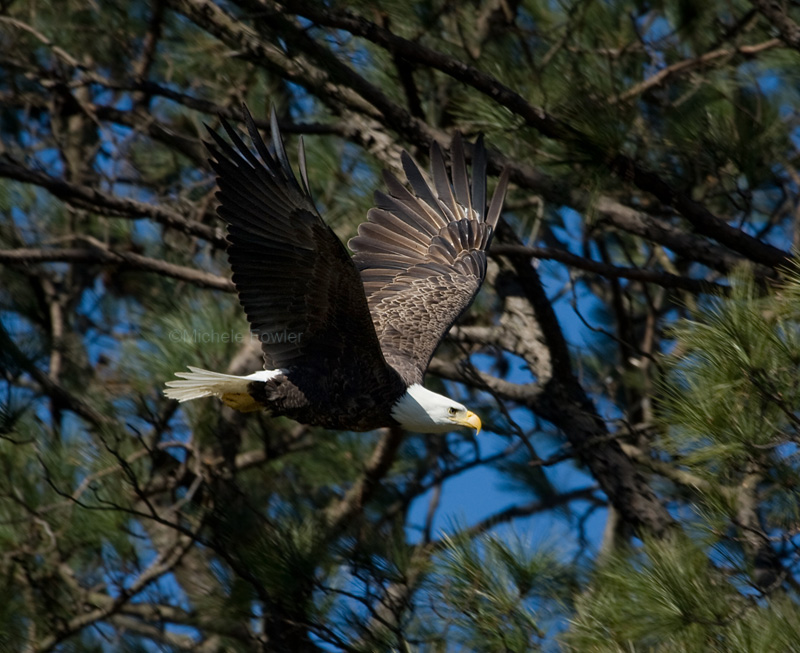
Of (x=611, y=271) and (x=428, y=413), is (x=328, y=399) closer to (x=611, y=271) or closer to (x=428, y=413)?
(x=428, y=413)

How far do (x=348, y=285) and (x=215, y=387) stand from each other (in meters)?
0.54

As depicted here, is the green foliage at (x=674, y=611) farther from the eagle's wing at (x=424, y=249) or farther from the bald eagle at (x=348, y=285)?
the eagle's wing at (x=424, y=249)

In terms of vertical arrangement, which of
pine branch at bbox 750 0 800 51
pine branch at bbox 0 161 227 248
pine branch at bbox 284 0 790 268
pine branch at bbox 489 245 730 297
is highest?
pine branch at bbox 750 0 800 51

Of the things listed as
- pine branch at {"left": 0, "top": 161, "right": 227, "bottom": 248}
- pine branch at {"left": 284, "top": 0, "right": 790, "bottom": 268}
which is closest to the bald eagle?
→ pine branch at {"left": 284, "top": 0, "right": 790, "bottom": 268}

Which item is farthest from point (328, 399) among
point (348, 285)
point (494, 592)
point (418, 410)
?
point (494, 592)

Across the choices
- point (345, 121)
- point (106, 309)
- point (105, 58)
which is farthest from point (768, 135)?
point (106, 309)

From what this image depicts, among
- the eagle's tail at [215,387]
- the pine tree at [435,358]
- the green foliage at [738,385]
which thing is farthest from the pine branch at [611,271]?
the green foliage at [738,385]

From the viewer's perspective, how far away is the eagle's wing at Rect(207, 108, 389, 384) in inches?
120

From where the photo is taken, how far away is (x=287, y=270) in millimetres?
3174

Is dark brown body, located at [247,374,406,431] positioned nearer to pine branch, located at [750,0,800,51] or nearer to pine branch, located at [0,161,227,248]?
pine branch, located at [0,161,227,248]

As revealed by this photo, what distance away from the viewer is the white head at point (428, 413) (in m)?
3.40

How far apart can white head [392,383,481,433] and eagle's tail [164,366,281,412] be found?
16.7 inches

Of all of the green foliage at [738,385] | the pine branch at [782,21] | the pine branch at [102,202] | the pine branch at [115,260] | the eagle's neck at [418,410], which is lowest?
the green foliage at [738,385]

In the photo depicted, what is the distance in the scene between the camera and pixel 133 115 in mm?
4430
